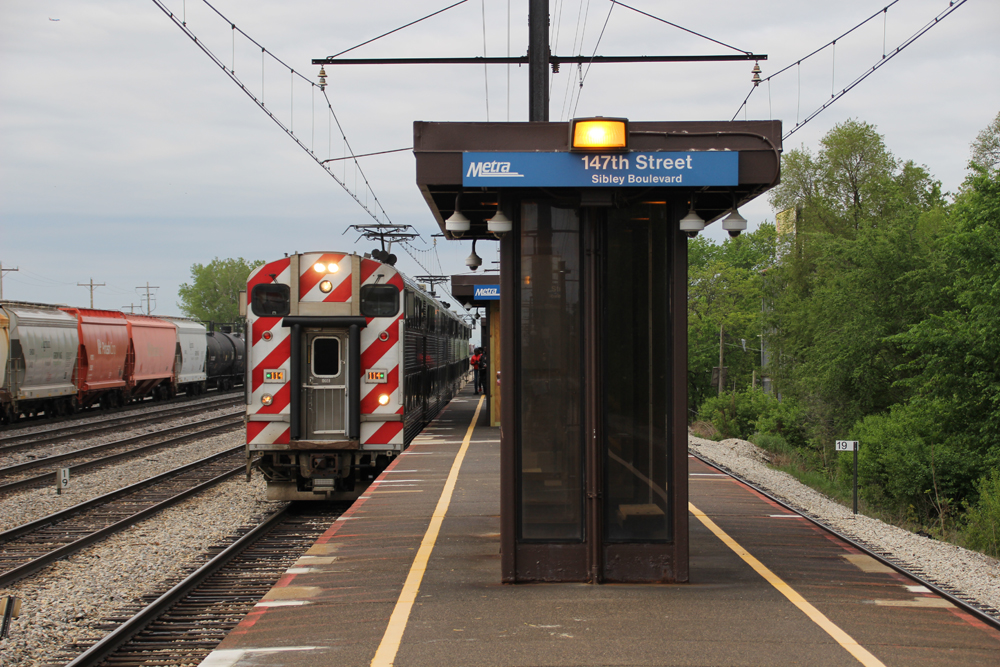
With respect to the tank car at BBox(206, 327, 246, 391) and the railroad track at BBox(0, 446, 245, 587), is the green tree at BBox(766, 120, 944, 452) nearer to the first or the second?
the railroad track at BBox(0, 446, 245, 587)

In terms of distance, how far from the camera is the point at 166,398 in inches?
1571

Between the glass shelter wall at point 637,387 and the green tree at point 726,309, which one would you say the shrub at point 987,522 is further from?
the green tree at point 726,309

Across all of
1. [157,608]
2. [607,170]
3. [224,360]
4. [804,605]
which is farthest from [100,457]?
[224,360]

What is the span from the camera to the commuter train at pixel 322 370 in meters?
11.6

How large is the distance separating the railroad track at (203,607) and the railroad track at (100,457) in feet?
21.3

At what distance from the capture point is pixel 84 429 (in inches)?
980

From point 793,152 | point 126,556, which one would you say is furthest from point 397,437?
point 793,152

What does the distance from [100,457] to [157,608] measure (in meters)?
12.6

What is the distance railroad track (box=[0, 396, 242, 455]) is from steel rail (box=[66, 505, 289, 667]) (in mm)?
12556

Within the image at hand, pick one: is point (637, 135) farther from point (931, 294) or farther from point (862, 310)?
point (862, 310)

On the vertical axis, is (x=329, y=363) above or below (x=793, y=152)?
below

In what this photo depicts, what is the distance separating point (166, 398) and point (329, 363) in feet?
101

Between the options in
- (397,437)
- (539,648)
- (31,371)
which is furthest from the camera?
(31,371)

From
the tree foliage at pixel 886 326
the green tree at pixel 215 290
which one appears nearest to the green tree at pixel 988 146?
the tree foliage at pixel 886 326
